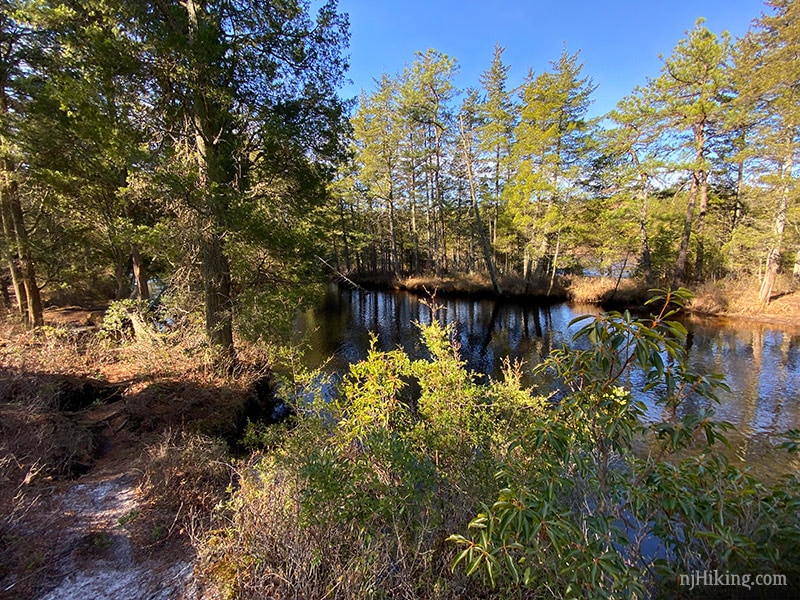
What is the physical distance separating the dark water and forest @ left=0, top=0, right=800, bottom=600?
0.68m

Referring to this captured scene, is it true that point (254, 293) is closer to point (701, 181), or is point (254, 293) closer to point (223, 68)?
point (223, 68)

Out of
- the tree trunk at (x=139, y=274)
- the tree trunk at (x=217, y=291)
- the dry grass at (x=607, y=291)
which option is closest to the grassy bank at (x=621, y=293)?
the dry grass at (x=607, y=291)

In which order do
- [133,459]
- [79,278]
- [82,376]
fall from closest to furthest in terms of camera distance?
[133,459] < [82,376] < [79,278]

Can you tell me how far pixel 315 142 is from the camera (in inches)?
297

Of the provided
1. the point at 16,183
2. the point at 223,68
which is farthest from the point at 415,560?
the point at 16,183

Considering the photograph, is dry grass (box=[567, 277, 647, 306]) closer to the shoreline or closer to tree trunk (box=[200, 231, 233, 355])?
the shoreline

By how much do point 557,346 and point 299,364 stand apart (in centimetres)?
859

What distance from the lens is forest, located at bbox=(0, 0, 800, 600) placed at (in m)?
1.93

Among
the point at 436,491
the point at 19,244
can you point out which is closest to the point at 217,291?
the point at 19,244

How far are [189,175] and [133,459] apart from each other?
15.1 ft

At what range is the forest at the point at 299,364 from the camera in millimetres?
1930

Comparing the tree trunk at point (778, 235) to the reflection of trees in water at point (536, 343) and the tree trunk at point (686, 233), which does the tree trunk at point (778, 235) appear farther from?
the tree trunk at point (686, 233)

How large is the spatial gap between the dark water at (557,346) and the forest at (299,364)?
0.68 m

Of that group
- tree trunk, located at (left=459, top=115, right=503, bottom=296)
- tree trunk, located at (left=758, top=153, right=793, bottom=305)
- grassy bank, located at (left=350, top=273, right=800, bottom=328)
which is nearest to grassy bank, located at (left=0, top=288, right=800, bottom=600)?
grassy bank, located at (left=350, top=273, right=800, bottom=328)
